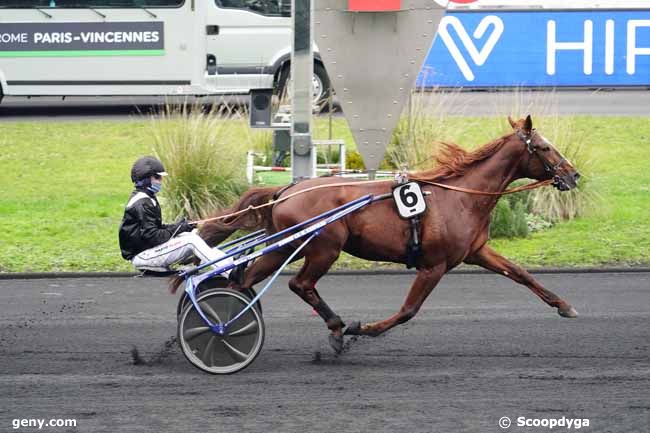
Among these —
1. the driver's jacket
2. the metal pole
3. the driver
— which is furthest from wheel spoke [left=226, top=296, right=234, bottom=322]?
the metal pole

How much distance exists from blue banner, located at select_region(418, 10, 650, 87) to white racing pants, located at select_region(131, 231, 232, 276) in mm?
12112

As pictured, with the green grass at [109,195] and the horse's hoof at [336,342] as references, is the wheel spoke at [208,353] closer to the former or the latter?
the horse's hoof at [336,342]

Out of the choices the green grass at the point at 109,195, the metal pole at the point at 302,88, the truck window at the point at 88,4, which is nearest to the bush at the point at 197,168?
the green grass at the point at 109,195

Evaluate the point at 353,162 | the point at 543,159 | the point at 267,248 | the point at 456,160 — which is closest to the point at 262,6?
the point at 353,162

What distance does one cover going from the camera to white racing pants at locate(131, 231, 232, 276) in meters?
7.46

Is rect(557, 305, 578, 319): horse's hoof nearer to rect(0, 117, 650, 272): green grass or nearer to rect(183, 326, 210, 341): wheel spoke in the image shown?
rect(183, 326, 210, 341): wheel spoke

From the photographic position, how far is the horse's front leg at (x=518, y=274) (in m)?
7.82

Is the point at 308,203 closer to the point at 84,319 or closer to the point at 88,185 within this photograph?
the point at 84,319

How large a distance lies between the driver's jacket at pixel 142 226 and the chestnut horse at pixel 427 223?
546 mm

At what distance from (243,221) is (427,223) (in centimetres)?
132

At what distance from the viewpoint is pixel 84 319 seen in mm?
8945

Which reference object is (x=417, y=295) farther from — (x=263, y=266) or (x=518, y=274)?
(x=263, y=266)

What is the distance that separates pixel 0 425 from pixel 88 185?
8505 millimetres

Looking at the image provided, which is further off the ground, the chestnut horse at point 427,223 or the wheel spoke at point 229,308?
the chestnut horse at point 427,223
